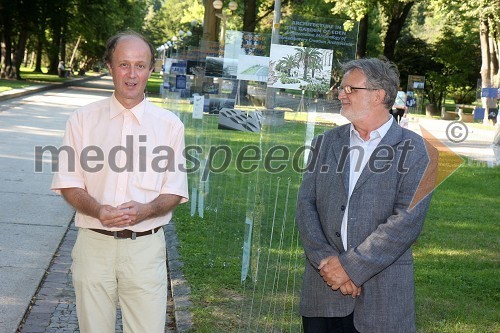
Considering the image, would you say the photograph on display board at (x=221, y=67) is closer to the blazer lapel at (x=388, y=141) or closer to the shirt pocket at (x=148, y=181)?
the shirt pocket at (x=148, y=181)

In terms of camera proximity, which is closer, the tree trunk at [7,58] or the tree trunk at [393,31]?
the tree trunk at [393,31]

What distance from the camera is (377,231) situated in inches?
156

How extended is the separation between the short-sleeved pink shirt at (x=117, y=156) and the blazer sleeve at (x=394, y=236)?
40.2 inches

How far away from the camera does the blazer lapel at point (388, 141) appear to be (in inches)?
159

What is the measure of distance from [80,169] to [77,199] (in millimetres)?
170

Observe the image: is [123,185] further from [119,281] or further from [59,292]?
[59,292]

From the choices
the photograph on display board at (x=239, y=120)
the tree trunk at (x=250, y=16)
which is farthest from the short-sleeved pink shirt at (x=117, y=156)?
the tree trunk at (x=250, y=16)

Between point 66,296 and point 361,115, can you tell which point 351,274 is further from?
point 66,296

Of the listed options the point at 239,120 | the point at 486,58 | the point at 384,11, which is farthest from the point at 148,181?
the point at 384,11

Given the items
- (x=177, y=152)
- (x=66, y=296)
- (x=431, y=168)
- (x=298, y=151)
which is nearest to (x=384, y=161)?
(x=431, y=168)

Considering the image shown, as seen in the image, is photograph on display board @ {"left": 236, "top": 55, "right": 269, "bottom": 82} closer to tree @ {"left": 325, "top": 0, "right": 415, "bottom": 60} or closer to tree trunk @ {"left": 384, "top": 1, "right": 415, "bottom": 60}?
tree @ {"left": 325, "top": 0, "right": 415, "bottom": 60}

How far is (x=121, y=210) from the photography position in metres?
4.07

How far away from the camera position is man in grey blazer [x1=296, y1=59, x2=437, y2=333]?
3.96 m

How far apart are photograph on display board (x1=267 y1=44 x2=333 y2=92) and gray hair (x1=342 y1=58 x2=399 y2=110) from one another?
3085 millimetres
